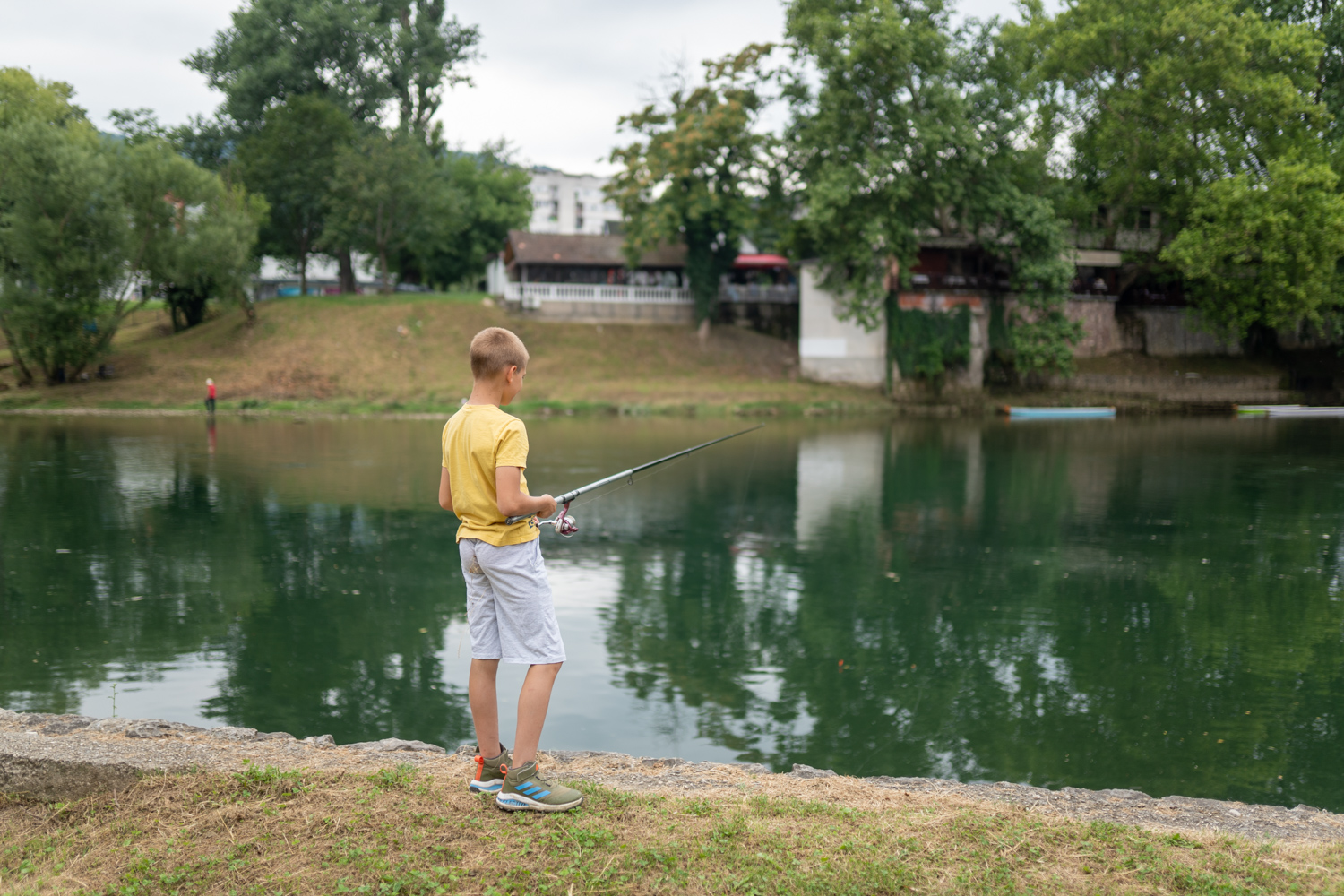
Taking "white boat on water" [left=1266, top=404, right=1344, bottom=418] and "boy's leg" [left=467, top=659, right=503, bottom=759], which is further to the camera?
"white boat on water" [left=1266, top=404, right=1344, bottom=418]

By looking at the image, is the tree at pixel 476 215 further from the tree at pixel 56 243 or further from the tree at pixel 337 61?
the tree at pixel 56 243

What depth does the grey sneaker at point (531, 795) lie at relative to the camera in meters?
4.20

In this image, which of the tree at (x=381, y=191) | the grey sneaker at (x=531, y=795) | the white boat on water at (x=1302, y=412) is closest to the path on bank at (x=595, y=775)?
the grey sneaker at (x=531, y=795)

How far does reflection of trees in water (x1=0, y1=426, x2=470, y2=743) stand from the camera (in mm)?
8109

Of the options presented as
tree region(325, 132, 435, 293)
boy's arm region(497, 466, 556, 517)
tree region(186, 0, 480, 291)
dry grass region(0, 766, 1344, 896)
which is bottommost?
dry grass region(0, 766, 1344, 896)

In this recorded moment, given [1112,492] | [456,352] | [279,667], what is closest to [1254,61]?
[1112,492]

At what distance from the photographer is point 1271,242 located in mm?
36594

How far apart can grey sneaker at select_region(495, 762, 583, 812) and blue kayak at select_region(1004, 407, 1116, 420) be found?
118 feet

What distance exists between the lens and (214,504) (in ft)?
55.1

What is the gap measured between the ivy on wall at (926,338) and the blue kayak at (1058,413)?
3583mm

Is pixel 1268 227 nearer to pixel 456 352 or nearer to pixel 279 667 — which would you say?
pixel 456 352

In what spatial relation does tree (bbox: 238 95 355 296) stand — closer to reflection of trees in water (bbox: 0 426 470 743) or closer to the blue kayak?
the blue kayak

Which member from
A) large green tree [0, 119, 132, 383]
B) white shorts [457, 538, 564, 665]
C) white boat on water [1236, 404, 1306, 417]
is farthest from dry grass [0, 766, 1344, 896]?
white boat on water [1236, 404, 1306, 417]

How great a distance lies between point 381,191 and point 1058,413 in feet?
97.7
